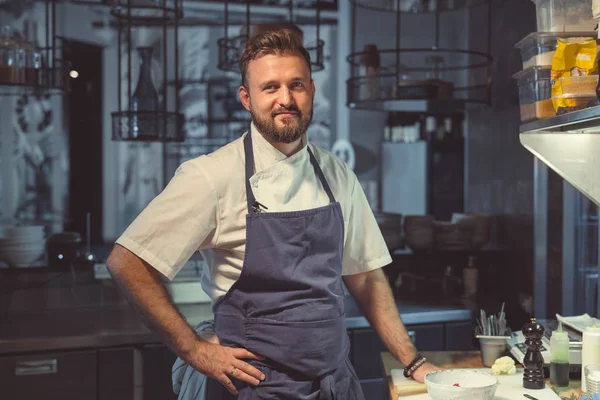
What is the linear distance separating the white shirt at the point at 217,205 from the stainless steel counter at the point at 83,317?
1050 millimetres

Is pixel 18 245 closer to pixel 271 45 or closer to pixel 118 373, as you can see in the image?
pixel 118 373

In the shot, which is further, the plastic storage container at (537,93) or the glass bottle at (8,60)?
the glass bottle at (8,60)

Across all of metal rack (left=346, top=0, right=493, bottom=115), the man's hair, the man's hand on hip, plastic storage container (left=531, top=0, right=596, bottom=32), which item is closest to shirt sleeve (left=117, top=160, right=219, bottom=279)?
the man's hand on hip

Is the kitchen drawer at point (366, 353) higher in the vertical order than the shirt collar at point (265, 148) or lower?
lower

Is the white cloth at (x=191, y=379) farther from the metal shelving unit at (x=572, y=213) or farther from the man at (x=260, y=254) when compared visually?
the metal shelving unit at (x=572, y=213)

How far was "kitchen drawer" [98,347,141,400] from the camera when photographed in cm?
296

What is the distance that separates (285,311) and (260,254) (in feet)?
0.56

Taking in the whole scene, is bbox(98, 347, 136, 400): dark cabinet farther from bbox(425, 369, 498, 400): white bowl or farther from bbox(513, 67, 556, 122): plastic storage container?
bbox(513, 67, 556, 122): plastic storage container

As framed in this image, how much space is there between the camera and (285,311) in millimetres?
1967

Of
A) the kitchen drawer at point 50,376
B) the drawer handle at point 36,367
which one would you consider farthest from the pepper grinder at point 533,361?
the drawer handle at point 36,367

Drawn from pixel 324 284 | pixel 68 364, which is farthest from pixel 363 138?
pixel 324 284

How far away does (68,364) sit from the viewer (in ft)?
9.61

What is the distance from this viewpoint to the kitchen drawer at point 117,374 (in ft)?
9.71

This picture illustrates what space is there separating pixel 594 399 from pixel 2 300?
2703mm
